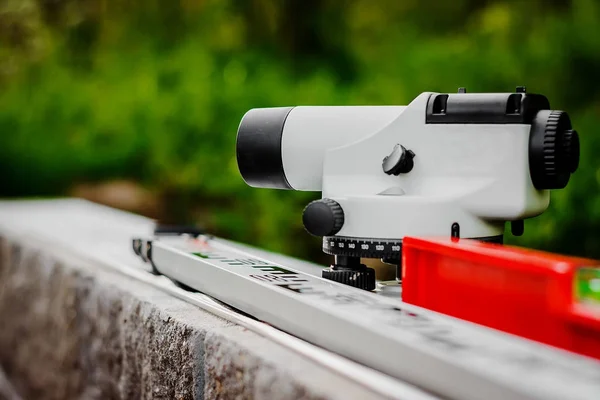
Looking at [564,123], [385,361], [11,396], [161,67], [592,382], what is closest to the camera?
[592,382]

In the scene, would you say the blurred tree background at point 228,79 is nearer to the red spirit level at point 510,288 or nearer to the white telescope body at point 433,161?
the white telescope body at point 433,161

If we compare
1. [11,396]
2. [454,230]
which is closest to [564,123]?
[454,230]

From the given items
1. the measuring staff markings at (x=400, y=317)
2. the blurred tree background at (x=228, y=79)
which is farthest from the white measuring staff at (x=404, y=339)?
the blurred tree background at (x=228, y=79)

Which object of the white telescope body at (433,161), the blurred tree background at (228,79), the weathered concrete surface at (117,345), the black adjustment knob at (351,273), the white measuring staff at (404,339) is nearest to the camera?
the white measuring staff at (404,339)

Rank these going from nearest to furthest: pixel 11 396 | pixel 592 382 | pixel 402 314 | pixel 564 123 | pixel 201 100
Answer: pixel 592 382, pixel 402 314, pixel 564 123, pixel 11 396, pixel 201 100

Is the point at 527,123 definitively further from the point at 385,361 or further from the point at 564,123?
the point at 385,361

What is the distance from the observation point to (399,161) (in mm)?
1137

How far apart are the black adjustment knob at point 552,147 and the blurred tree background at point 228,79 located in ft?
4.66

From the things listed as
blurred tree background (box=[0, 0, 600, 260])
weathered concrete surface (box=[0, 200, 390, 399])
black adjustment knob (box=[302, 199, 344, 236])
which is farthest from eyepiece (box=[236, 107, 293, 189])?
blurred tree background (box=[0, 0, 600, 260])

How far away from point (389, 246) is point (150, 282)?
0.55m

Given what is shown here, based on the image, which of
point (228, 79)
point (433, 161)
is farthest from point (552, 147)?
point (228, 79)

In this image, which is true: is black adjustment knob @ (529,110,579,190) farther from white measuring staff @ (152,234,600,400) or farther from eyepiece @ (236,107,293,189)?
eyepiece @ (236,107,293,189)

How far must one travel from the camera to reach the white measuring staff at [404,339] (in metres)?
0.71

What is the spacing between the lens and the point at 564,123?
1.07 m
